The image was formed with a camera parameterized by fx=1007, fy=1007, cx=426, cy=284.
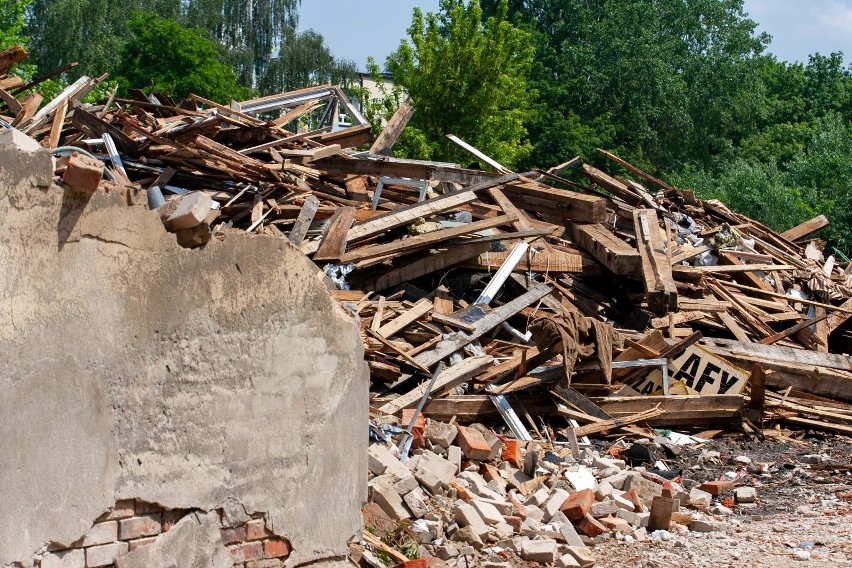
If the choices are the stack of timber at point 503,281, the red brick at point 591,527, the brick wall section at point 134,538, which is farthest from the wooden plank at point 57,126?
the brick wall section at point 134,538

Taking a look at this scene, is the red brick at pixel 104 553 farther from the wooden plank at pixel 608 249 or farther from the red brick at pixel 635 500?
the wooden plank at pixel 608 249

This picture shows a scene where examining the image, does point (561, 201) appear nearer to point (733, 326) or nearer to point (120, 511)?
point (733, 326)

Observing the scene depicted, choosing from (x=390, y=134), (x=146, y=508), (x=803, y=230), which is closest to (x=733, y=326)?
(x=390, y=134)

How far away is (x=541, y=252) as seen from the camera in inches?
471

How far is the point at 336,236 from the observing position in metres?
10.2

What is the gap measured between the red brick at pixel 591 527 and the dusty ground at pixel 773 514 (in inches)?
5.2

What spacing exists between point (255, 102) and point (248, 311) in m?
9.84

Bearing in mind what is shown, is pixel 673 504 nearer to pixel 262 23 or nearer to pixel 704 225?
pixel 704 225

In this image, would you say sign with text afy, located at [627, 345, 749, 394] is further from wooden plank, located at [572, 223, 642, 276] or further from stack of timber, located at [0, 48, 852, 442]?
wooden plank, located at [572, 223, 642, 276]

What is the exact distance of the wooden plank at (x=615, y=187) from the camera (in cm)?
1504

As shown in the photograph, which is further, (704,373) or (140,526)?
(704,373)

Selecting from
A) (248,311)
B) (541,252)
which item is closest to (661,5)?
(541,252)

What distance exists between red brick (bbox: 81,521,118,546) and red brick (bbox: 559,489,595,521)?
414 cm

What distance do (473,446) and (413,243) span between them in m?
3.06
